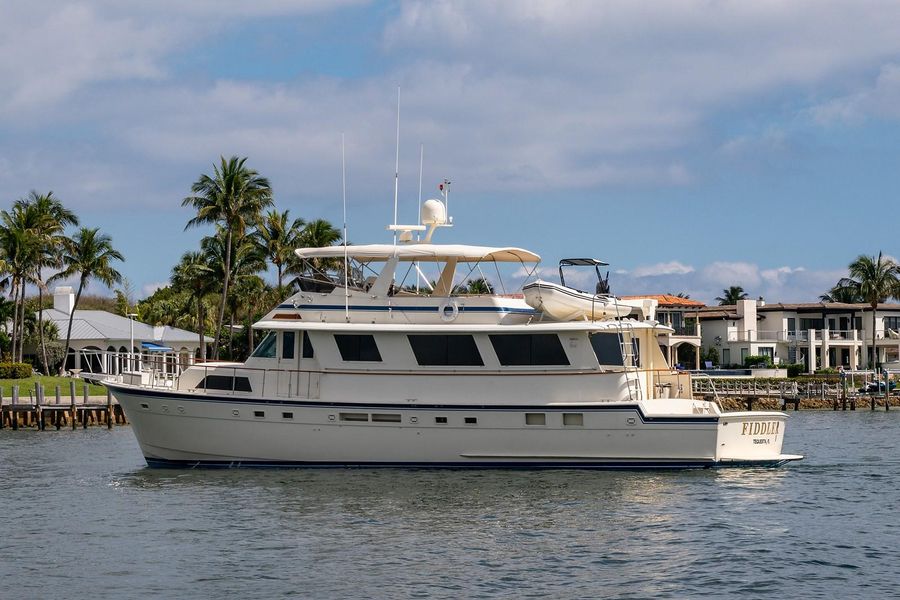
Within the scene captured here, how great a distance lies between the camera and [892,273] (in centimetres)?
7319

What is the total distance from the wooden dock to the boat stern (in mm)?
22648

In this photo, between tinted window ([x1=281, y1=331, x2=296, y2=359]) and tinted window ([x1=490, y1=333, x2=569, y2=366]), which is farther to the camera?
tinted window ([x1=281, y1=331, x2=296, y2=359])

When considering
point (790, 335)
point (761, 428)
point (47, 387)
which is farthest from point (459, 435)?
point (790, 335)

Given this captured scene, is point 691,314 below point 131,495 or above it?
above

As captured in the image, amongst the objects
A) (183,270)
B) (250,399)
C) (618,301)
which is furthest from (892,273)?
(250,399)

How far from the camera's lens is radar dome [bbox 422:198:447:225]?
25.3 meters

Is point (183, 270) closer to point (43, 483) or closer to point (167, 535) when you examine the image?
point (43, 483)

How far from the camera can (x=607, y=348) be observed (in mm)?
23734

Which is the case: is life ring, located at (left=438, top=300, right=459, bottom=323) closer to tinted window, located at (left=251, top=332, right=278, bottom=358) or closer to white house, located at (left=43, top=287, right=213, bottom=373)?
tinted window, located at (left=251, top=332, right=278, bottom=358)

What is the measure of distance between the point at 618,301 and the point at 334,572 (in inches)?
438

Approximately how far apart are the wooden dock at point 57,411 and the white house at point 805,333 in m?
→ 45.6

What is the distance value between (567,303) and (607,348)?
126 cm

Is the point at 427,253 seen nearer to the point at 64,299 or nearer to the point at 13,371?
the point at 13,371

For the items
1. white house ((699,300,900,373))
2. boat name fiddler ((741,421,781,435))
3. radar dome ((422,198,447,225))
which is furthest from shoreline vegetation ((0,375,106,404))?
white house ((699,300,900,373))
